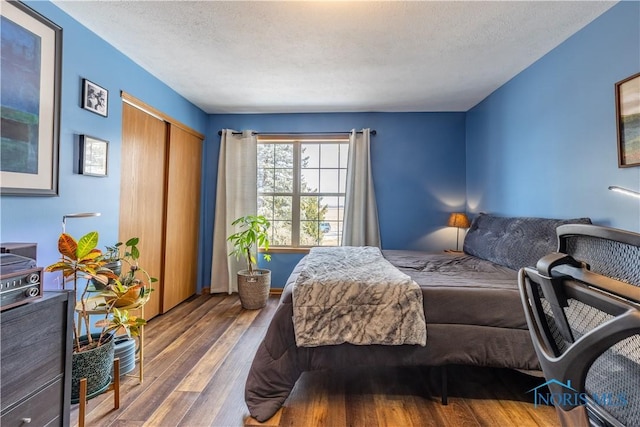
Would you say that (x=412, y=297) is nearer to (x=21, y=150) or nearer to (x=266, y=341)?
(x=266, y=341)

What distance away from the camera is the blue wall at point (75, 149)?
1619mm

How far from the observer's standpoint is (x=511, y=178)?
2.79 metres

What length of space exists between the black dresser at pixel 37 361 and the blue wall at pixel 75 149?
0.65 metres

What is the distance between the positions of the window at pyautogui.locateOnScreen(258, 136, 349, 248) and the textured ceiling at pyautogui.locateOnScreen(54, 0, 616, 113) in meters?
0.85

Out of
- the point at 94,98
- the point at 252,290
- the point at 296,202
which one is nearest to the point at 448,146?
the point at 296,202

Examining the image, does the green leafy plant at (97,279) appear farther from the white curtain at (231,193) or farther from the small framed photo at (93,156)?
the white curtain at (231,193)

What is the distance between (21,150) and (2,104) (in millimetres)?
238

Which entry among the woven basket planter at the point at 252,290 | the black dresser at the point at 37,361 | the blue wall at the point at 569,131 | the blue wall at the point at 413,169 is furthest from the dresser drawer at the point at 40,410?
the blue wall at the point at 413,169

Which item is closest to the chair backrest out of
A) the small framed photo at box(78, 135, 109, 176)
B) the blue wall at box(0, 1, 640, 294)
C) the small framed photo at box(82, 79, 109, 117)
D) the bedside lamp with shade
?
the blue wall at box(0, 1, 640, 294)

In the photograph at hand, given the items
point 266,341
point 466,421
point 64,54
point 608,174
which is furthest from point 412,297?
point 64,54

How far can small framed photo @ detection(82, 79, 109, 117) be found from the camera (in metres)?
1.96

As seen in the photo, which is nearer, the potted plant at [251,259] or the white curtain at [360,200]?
the potted plant at [251,259]

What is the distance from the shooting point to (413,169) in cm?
373

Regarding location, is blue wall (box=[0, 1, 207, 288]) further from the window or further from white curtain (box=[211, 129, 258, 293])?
the window
